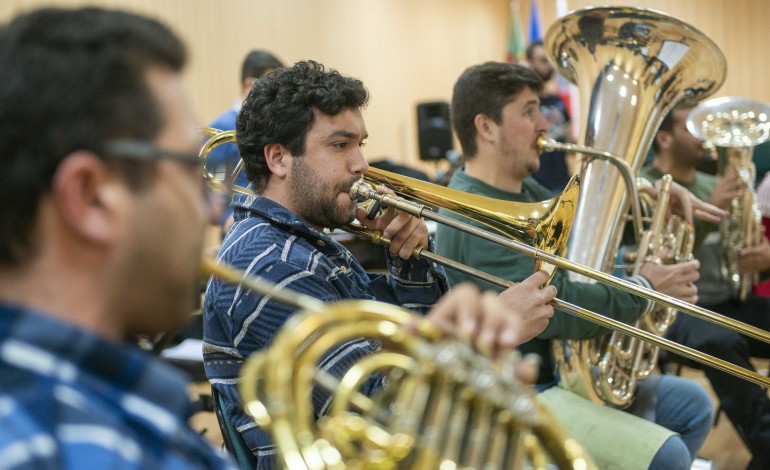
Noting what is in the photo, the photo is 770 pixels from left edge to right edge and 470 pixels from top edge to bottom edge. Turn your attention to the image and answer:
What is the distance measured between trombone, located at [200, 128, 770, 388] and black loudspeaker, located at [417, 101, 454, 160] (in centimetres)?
495

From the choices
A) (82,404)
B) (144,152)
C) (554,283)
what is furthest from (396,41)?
(82,404)

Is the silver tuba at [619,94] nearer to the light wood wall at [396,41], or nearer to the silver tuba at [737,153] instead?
the silver tuba at [737,153]

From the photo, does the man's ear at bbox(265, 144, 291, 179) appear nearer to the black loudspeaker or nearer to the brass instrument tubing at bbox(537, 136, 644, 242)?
the brass instrument tubing at bbox(537, 136, 644, 242)

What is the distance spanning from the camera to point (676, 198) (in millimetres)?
2822

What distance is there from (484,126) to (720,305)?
3.77ft

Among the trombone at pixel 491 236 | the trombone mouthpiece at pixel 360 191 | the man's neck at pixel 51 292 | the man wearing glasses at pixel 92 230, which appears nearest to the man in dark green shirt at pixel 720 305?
the trombone at pixel 491 236

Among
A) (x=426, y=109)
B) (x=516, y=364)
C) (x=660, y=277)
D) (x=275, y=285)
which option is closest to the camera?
(x=516, y=364)

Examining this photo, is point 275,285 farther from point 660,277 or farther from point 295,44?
point 295,44

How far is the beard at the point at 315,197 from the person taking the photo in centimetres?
189

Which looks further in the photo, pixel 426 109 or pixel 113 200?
pixel 426 109

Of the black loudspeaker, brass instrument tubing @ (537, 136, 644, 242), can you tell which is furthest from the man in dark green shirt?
the black loudspeaker

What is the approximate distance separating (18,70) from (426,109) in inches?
258

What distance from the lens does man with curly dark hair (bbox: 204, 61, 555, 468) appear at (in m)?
1.65

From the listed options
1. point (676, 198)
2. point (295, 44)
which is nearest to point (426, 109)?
point (295, 44)
